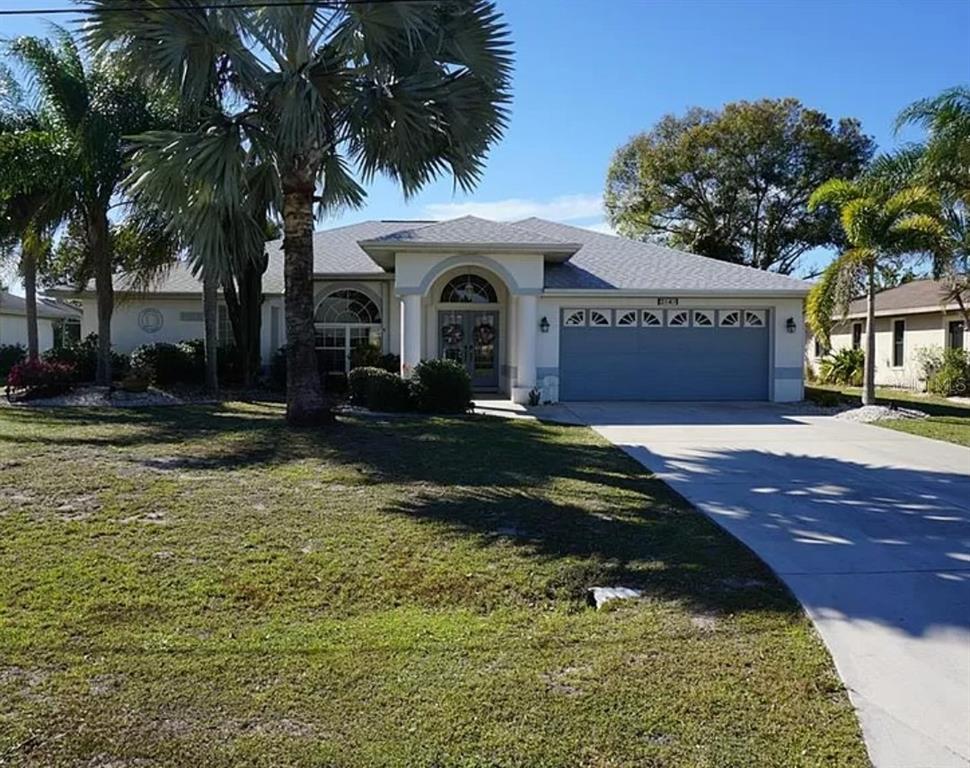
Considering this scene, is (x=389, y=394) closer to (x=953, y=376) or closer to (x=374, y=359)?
(x=374, y=359)

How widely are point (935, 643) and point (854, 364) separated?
26.3 metres

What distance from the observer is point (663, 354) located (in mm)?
19578

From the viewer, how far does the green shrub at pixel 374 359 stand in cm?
2041

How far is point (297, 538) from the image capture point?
21.1 feet

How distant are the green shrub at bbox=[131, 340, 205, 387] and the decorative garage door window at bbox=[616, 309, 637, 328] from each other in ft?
35.6

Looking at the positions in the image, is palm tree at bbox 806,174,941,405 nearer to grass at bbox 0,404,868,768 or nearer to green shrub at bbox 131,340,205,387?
grass at bbox 0,404,868,768

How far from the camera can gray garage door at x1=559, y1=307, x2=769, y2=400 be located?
63.5 feet

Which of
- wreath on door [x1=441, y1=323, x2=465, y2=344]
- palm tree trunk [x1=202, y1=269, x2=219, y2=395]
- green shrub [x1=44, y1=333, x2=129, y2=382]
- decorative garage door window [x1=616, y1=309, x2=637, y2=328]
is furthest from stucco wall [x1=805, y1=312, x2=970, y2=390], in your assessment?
green shrub [x1=44, y1=333, x2=129, y2=382]

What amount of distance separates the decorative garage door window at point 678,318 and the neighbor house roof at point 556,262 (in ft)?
2.15

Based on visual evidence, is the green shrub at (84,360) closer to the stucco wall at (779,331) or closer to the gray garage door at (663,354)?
the gray garage door at (663,354)

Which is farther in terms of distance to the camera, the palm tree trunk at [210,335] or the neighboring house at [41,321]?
the neighboring house at [41,321]

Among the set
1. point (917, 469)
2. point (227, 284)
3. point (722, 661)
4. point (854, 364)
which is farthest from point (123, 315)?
point (854, 364)

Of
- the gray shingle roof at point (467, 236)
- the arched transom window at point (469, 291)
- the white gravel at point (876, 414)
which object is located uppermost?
the gray shingle roof at point (467, 236)

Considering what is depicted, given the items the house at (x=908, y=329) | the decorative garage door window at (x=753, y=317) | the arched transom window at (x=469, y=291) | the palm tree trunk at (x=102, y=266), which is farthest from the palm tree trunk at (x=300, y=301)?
the house at (x=908, y=329)
